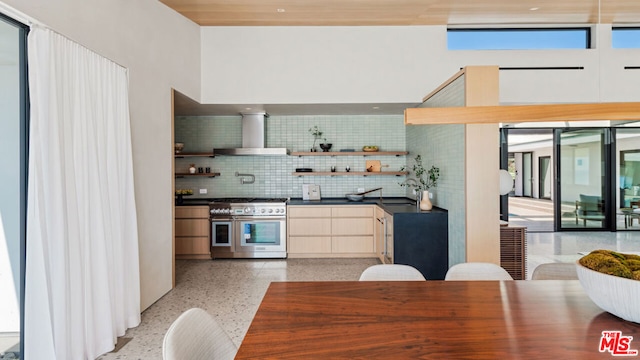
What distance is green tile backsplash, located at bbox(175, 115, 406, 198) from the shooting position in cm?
594

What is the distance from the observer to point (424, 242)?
12.9 ft

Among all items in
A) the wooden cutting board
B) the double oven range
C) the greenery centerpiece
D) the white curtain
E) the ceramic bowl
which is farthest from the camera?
the wooden cutting board

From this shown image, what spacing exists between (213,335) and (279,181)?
4.62 metres

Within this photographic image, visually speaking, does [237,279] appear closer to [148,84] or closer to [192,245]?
[192,245]

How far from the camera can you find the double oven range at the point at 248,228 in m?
5.27

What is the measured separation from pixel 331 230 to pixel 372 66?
250 centimetres

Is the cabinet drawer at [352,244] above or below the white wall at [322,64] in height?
below

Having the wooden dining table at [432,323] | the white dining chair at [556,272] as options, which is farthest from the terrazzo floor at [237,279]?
the white dining chair at [556,272]

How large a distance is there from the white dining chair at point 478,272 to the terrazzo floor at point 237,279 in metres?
1.76

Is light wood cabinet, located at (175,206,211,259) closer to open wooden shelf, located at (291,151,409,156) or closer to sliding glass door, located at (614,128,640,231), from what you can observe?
open wooden shelf, located at (291,151,409,156)

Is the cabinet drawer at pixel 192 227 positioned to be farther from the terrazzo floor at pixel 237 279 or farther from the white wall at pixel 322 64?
the white wall at pixel 322 64

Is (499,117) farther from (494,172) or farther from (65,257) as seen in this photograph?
(65,257)

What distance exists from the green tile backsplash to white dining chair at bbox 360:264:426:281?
3.88 metres

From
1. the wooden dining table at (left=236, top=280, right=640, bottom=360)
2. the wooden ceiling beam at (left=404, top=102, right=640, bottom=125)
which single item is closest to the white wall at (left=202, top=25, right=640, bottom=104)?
the wooden ceiling beam at (left=404, top=102, right=640, bottom=125)
